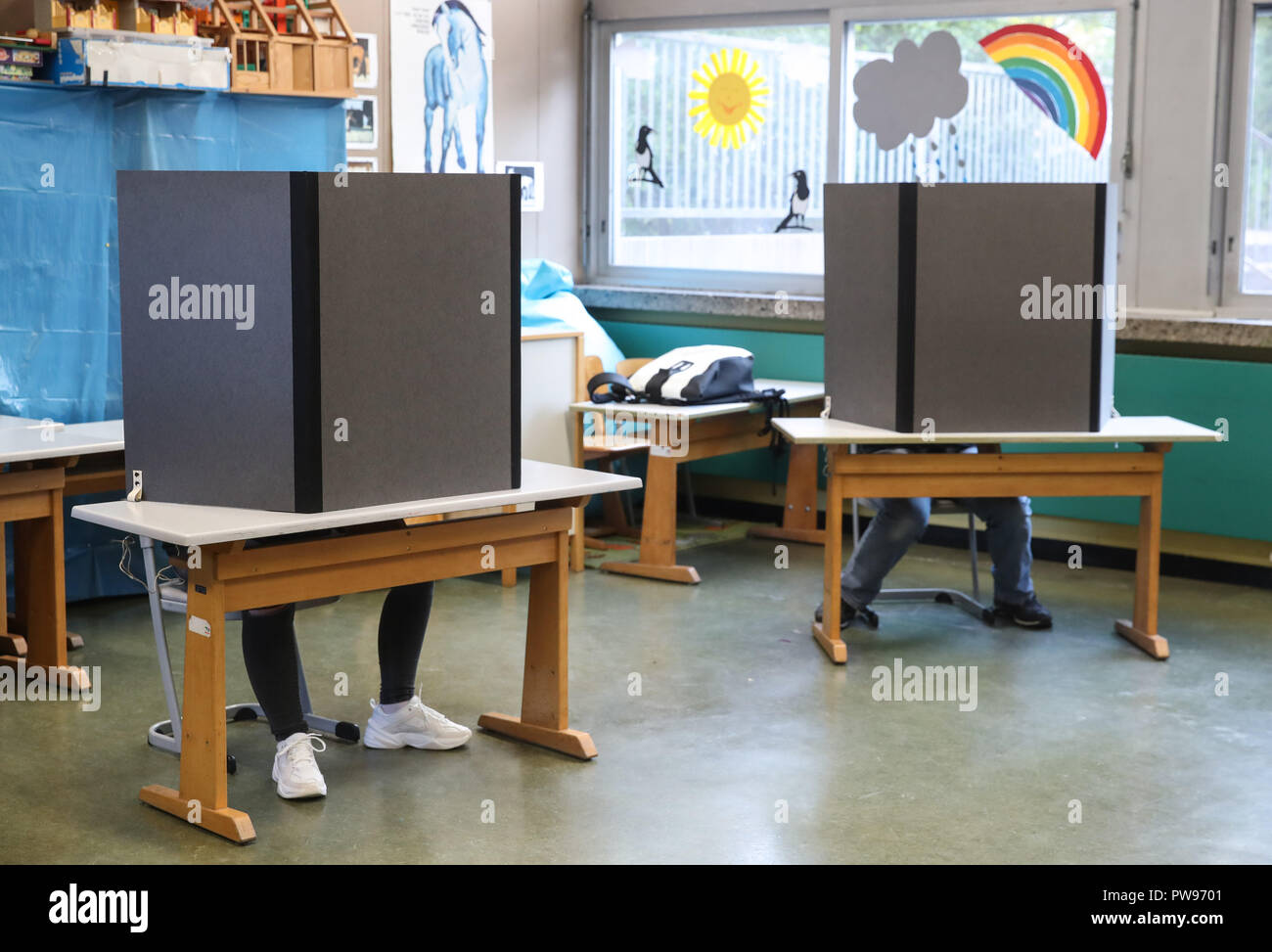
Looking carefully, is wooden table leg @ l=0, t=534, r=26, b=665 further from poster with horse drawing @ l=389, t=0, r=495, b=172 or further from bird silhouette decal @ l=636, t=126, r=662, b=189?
bird silhouette decal @ l=636, t=126, r=662, b=189

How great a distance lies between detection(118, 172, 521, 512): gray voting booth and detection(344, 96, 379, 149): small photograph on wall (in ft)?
9.56

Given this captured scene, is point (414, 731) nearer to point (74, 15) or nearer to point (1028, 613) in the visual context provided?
point (1028, 613)

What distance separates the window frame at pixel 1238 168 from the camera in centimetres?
540

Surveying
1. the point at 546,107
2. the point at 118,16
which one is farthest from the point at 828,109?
the point at 118,16

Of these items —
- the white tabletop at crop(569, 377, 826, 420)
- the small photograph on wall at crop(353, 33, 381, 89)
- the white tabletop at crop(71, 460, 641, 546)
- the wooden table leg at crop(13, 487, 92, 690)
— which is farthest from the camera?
the small photograph on wall at crop(353, 33, 381, 89)

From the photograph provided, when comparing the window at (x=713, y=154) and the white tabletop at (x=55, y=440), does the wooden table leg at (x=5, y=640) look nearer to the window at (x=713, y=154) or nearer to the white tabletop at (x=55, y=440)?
the white tabletop at (x=55, y=440)

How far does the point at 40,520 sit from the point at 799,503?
305cm

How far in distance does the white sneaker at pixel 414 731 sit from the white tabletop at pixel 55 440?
1092 millimetres

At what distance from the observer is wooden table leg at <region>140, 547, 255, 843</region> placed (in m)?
3.13

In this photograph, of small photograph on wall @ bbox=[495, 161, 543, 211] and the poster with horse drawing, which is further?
small photograph on wall @ bbox=[495, 161, 543, 211]

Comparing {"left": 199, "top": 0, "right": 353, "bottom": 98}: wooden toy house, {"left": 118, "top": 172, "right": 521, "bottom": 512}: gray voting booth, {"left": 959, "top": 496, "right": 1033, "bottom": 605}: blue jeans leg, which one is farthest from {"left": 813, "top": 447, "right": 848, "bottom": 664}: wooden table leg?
{"left": 199, "top": 0, "right": 353, "bottom": 98}: wooden toy house

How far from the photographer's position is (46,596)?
4270 millimetres

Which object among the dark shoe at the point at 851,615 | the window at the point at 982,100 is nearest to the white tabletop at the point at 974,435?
the dark shoe at the point at 851,615
